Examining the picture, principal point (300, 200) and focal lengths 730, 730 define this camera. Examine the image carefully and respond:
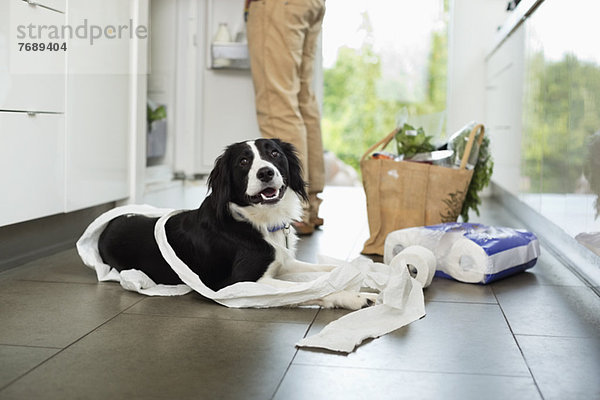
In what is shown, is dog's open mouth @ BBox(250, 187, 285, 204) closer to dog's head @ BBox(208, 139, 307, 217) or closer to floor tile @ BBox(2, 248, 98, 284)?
dog's head @ BBox(208, 139, 307, 217)

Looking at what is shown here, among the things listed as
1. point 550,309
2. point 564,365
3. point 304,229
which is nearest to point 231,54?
point 304,229

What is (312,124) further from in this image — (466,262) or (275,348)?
(275,348)

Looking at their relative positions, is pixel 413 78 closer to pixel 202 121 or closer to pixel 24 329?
pixel 202 121

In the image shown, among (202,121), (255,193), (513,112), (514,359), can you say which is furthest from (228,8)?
(514,359)

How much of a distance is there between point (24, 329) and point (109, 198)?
1.57m

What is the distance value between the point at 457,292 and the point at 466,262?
207 millimetres

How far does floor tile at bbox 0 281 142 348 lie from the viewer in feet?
6.13

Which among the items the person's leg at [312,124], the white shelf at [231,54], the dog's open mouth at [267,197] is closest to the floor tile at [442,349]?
the dog's open mouth at [267,197]

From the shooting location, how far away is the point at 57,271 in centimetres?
273

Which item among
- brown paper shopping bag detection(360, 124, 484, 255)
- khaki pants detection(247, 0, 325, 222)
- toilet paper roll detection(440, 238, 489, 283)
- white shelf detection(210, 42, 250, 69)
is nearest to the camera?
toilet paper roll detection(440, 238, 489, 283)

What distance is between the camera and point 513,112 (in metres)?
4.64

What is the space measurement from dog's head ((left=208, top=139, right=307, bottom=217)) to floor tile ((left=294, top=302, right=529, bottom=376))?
457 mm

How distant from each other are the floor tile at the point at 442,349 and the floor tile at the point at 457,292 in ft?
0.62

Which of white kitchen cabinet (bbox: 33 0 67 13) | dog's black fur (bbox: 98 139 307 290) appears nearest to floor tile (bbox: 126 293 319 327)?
dog's black fur (bbox: 98 139 307 290)
